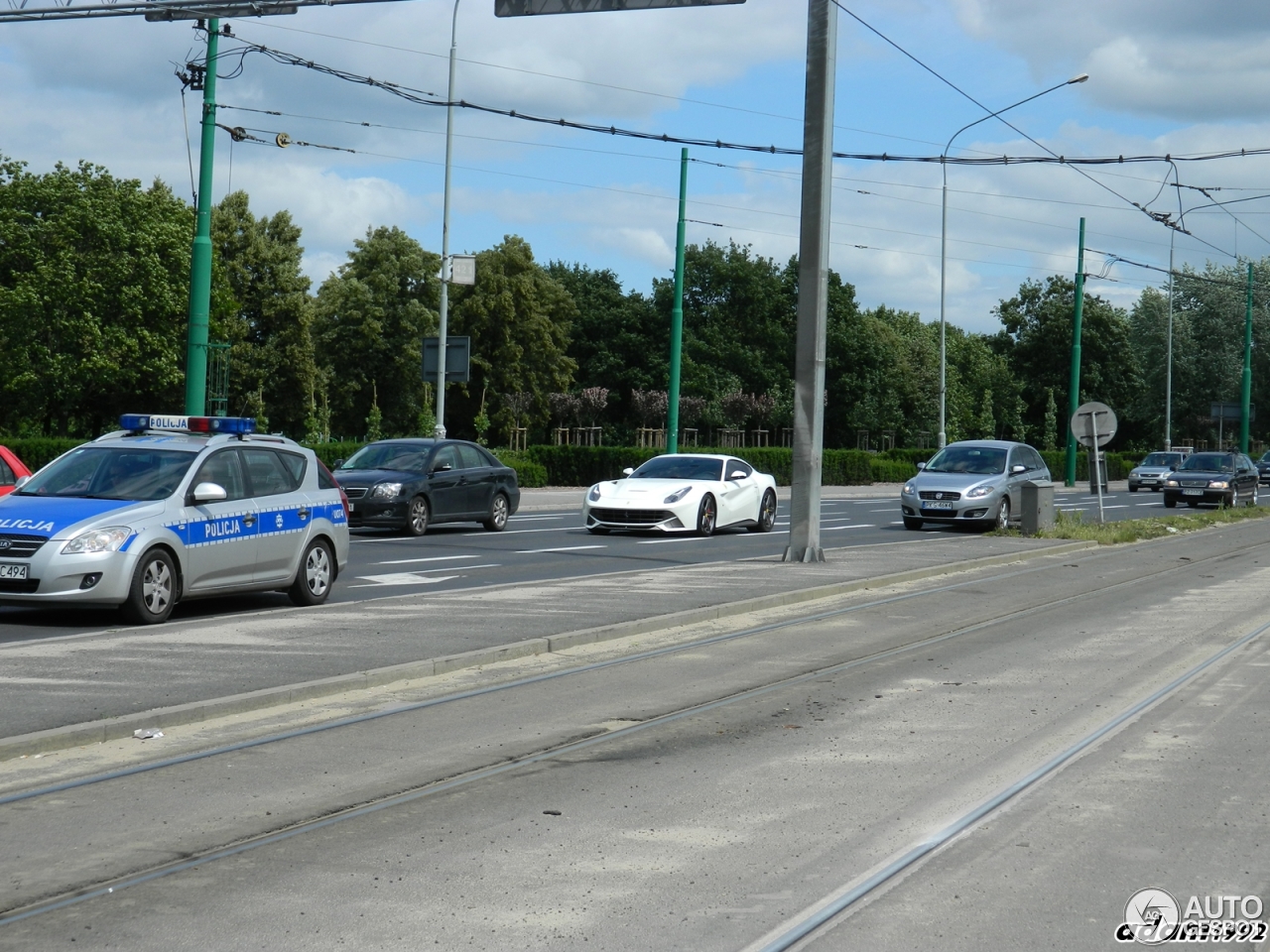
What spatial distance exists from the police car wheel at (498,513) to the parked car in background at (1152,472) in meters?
36.2

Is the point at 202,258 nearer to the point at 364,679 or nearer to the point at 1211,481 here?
the point at 364,679

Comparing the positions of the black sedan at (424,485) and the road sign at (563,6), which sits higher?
the road sign at (563,6)

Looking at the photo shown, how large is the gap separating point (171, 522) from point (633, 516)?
40.5 ft

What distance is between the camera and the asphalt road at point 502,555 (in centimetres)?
1288

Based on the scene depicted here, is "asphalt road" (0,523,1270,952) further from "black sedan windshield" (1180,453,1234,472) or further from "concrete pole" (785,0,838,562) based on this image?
"black sedan windshield" (1180,453,1234,472)

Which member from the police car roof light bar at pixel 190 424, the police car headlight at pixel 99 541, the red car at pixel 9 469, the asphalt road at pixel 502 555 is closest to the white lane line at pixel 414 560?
the asphalt road at pixel 502 555

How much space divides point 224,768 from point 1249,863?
439cm

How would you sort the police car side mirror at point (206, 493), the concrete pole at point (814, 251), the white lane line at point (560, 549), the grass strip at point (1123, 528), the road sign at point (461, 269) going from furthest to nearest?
the road sign at point (461, 269) < the grass strip at point (1123, 528) < the white lane line at point (560, 549) < the concrete pole at point (814, 251) < the police car side mirror at point (206, 493)

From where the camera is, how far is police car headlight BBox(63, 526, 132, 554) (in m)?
11.4

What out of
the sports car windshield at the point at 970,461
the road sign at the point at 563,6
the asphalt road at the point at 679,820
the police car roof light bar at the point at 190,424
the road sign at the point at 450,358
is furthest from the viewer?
the road sign at the point at 450,358

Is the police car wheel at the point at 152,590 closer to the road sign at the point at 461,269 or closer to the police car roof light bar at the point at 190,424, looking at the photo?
the police car roof light bar at the point at 190,424

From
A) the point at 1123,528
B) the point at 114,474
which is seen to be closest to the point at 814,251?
the point at 114,474

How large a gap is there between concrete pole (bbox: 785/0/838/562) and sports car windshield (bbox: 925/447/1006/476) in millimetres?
10102

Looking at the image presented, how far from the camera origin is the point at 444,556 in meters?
19.1
